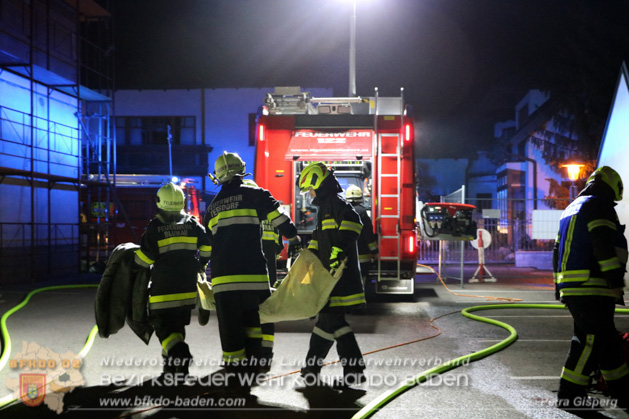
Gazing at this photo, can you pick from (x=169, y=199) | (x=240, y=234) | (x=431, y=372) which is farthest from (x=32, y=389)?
(x=431, y=372)

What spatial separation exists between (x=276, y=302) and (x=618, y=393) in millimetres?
2771

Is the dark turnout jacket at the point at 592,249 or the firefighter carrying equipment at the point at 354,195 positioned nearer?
the dark turnout jacket at the point at 592,249

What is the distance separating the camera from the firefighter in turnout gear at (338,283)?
4926 millimetres

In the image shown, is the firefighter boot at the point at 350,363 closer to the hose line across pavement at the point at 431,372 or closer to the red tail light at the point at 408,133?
the hose line across pavement at the point at 431,372

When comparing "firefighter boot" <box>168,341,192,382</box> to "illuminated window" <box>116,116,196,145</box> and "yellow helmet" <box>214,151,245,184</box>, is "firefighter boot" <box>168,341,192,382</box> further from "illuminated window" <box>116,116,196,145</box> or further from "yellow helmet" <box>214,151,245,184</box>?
"illuminated window" <box>116,116,196,145</box>

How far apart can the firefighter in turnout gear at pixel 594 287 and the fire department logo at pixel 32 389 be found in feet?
13.5

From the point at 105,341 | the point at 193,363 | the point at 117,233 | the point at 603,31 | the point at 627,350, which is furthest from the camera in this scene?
the point at 117,233

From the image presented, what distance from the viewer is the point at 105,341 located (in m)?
6.80

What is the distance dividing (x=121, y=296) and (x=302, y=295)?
1.61 meters

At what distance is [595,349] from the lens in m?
4.23

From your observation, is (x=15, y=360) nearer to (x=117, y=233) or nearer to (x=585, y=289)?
(x=585, y=289)

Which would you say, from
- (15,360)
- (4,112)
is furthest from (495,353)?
(4,112)

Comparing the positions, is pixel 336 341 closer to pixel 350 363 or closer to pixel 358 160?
pixel 350 363

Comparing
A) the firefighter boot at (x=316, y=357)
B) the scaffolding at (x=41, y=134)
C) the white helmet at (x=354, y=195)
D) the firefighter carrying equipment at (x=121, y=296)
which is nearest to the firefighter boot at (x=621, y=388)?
the firefighter boot at (x=316, y=357)
